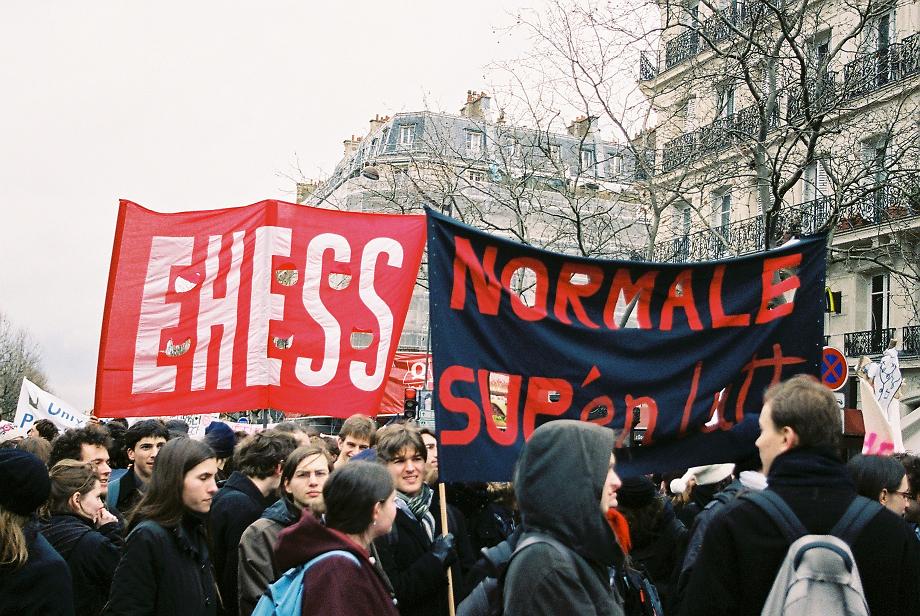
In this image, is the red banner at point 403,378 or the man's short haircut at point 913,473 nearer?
the man's short haircut at point 913,473

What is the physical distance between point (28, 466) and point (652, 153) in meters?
15.3

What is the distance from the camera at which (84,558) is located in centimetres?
494

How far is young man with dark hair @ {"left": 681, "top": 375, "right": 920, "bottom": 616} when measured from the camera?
3475 millimetres

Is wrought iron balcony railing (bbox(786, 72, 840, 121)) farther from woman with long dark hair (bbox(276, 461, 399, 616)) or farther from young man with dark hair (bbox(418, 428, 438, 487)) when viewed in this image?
woman with long dark hair (bbox(276, 461, 399, 616))

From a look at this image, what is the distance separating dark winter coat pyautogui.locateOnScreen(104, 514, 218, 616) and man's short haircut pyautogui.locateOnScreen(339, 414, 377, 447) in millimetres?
2334

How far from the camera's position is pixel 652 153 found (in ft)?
59.2

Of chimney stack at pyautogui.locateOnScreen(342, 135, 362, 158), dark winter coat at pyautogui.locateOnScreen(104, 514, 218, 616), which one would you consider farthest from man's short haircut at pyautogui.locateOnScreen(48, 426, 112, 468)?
chimney stack at pyautogui.locateOnScreen(342, 135, 362, 158)

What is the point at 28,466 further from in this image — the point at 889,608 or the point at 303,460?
the point at 889,608

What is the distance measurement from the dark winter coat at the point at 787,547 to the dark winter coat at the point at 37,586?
2.54m

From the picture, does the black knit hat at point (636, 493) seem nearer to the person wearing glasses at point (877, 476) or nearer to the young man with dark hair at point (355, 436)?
the person wearing glasses at point (877, 476)

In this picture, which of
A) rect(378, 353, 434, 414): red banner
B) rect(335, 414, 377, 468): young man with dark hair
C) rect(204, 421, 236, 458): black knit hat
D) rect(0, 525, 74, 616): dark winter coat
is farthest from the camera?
rect(378, 353, 434, 414): red banner

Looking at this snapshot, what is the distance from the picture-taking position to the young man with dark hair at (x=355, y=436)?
267 inches

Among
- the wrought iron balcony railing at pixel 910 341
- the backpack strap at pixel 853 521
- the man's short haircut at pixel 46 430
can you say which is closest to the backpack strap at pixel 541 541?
the backpack strap at pixel 853 521

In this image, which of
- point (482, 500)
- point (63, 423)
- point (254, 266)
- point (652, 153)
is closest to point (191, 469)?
point (482, 500)
